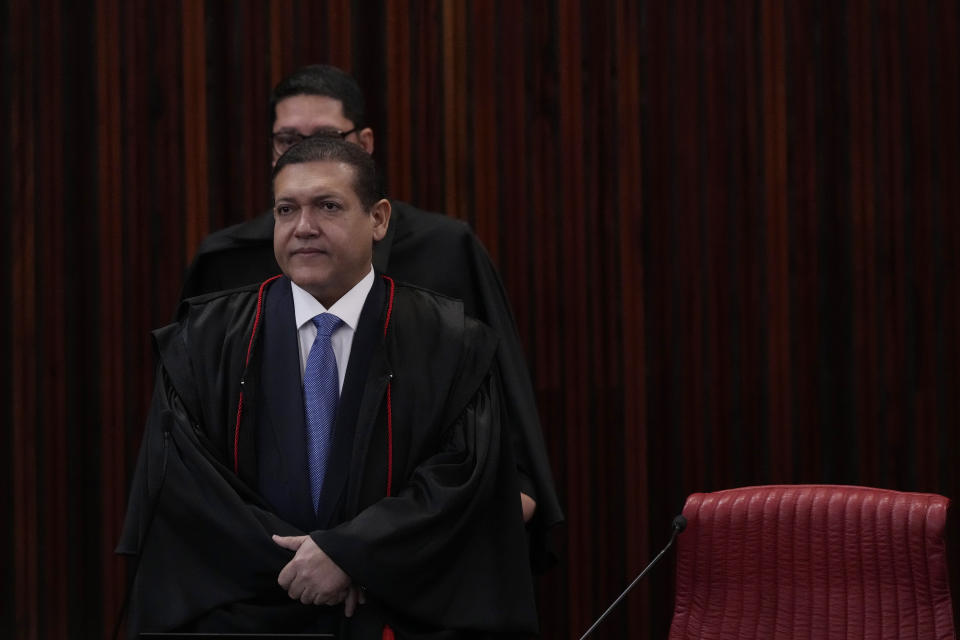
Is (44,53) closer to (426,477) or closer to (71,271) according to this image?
(71,271)

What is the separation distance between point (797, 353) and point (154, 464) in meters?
2.23

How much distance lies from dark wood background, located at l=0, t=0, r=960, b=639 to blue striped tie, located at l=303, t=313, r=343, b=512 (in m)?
1.50

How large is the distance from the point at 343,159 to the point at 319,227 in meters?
0.16

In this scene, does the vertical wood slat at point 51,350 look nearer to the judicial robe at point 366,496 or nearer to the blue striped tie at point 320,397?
the judicial robe at point 366,496

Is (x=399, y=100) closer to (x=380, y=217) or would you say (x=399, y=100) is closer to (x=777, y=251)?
(x=777, y=251)

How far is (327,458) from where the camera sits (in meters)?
2.17

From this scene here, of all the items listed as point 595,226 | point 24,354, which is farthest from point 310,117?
point 24,354

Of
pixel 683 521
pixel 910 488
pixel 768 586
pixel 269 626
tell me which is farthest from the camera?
pixel 910 488

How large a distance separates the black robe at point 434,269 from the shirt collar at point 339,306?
484mm

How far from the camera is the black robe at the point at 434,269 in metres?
2.78

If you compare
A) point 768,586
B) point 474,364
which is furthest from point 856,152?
point 474,364

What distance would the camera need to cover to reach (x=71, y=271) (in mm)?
3730

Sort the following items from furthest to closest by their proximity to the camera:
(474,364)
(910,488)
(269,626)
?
(910,488) < (474,364) < (269,626)

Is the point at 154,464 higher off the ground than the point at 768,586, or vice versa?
the point at 154,464
